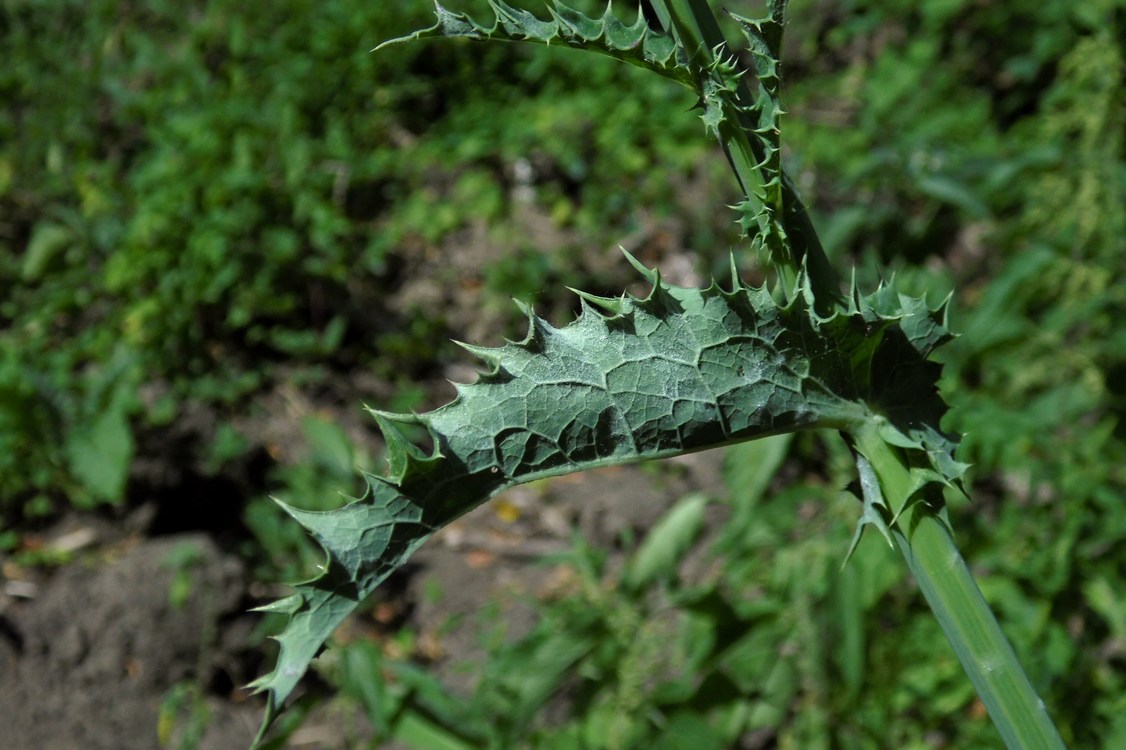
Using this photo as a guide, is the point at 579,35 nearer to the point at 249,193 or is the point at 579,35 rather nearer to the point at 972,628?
the point at 972,628

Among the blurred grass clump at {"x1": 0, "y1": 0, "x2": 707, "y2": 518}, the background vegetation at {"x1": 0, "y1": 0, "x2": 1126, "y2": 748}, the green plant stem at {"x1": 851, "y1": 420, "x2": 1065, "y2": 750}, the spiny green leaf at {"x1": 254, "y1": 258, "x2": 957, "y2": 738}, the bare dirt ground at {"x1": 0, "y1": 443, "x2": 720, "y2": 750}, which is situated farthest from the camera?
the blurred grass clump at {"x1": 0, "y1": 0, "x2": 707, "y2": 518}

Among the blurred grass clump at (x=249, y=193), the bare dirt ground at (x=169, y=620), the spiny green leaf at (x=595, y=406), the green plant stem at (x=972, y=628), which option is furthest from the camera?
the blurred grass clump at (x=249, y=193)

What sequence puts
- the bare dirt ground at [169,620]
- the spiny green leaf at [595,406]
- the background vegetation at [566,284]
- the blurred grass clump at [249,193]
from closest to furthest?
the spiny green leaf at [595,406]
the background vegetation at [566,284]
the bare dirt ground at [169,620]
the blurred grass clump at [249,193]

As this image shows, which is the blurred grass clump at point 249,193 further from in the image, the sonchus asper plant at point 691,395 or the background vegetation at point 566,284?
the sonchus asper plant at point 691,395

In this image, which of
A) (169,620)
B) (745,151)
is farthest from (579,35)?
Answer: (169,620)

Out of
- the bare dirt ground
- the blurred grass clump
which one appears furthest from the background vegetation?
the bare dirt ground

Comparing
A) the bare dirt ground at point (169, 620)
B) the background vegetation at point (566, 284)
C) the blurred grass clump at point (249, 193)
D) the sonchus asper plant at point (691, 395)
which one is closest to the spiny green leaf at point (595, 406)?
the sonchus asper plant at point (691, 395)

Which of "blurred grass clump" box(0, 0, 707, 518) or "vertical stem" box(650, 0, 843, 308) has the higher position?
"vertical stem" box(650, 0, 843, 308)

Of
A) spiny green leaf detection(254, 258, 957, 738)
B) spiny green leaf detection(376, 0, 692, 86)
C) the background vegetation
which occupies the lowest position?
the background vegetation

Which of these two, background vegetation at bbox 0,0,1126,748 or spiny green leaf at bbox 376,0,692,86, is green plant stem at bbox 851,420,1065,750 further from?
background vegetation at bbox 0,0,1126,748
